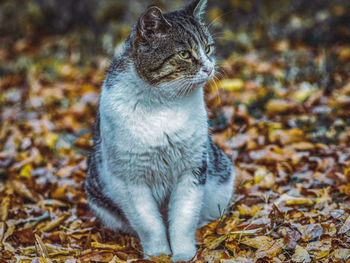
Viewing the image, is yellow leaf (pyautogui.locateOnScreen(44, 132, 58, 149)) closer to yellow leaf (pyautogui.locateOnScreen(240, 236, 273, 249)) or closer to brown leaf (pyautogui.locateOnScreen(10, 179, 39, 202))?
brown leaf (pyautogui.locateOnScreen(10, 179, 39, 202))

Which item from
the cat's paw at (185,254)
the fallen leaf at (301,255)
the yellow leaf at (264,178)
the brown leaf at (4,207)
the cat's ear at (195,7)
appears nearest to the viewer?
the fallen leaf at (301,255)

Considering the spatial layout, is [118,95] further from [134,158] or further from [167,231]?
[167,231]

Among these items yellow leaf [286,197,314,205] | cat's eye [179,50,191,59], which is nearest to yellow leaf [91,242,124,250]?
yellow leaf [286,197,314,205]

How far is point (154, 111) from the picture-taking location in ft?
8.02

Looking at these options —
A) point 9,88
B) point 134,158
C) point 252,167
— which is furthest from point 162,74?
point 9,88

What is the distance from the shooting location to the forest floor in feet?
8.26

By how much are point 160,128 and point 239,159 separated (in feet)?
4.76

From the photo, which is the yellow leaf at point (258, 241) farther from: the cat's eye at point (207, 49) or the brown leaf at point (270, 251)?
the cat's eye at point (207, 49)

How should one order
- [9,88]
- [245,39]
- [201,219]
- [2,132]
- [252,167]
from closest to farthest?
[201,219] → [252,167] → [2,132] → [9,88] → [245,39]

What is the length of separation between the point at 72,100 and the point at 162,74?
3028 millimetres

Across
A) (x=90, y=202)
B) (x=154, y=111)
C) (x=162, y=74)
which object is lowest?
(x=90, y=202)

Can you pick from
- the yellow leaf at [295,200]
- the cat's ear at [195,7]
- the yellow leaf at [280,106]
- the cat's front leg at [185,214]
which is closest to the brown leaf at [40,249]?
the cat's front leg at [185,214]

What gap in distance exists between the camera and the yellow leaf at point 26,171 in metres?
3.74

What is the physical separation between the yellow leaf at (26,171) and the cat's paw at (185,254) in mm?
1799
